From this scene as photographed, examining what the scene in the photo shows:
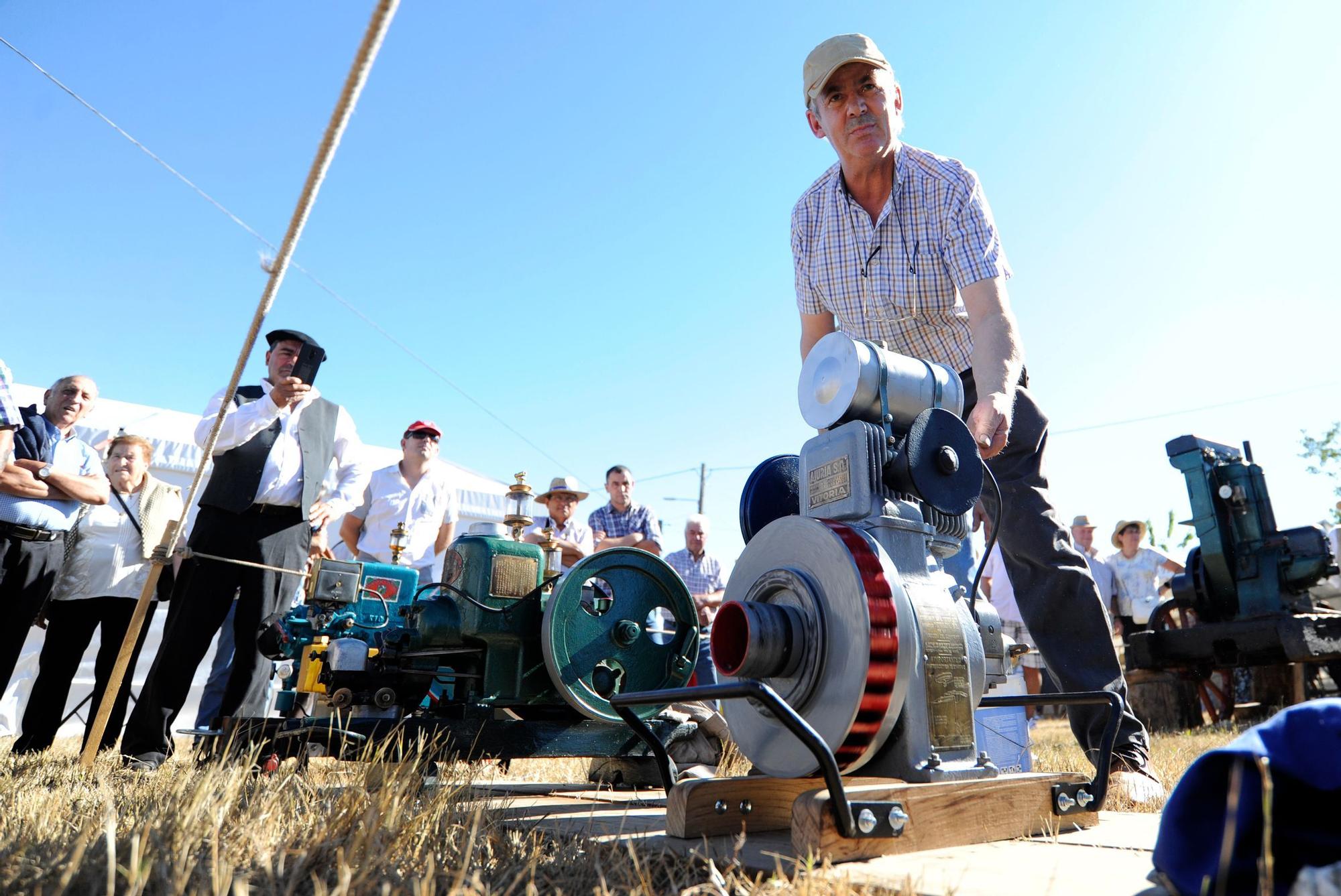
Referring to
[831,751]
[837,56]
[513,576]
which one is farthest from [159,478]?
[831,751]

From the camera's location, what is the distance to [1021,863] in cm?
133

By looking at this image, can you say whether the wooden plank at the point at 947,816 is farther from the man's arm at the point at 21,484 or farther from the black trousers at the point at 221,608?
the man's arm at the point at 21,484

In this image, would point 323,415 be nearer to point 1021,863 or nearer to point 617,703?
point 617,703

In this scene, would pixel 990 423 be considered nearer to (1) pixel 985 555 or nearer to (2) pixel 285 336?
(1) pixel 985 555

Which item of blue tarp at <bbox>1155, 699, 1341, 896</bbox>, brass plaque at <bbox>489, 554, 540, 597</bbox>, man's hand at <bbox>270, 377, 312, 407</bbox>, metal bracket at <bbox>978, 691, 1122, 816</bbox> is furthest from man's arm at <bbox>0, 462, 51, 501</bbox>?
blue tarp at <bbox>1155, 699, 1341, 896</bbox>

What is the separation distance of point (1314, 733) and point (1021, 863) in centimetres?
50

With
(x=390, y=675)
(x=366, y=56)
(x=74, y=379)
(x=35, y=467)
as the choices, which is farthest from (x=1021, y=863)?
(x=74, y=379)

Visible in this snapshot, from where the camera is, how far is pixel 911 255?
2436 millimetres

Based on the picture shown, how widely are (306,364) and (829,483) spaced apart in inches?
103

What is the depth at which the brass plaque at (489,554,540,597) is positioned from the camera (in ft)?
9.08

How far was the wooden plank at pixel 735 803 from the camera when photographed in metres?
1.47

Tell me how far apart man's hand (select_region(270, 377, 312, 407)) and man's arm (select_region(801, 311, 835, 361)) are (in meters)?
2.10

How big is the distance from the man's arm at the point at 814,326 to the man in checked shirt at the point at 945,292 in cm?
10

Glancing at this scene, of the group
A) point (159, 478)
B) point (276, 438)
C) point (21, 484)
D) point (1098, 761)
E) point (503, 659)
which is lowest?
point (1098, 761)
